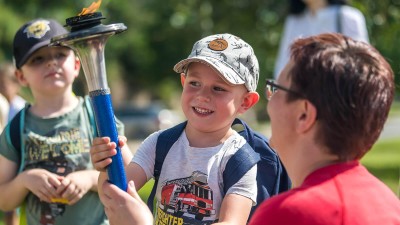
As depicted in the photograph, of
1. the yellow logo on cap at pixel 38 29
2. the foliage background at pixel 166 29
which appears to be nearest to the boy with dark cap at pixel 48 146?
the yellow logo on cap at pixel 38 29

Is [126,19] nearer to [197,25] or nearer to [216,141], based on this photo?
[197,25]

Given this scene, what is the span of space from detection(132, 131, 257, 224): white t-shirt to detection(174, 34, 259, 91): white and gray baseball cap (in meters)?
0.30

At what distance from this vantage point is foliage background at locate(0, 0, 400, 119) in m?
12.7

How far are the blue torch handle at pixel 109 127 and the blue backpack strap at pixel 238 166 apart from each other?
679 mm

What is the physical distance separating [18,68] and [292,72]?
266cm

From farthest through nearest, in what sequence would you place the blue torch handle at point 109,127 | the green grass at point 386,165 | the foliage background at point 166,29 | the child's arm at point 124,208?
the foliage background at point 166,29 < the green grass at point 386,165 < the blue torch handle at point 109,127 < the child's arm at point 124,208

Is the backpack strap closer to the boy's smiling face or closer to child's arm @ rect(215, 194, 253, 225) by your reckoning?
the boy's smiling face

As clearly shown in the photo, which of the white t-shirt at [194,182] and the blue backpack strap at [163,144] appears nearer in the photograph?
the white t-shirt at [194,182]

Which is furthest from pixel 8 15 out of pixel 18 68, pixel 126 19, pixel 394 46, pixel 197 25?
pixel 18 68

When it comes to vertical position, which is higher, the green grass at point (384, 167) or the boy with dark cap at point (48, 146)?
the boy with dark cap at point (48, 146)

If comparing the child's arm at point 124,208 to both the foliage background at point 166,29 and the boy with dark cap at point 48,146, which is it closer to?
the foliage background at point 166,29

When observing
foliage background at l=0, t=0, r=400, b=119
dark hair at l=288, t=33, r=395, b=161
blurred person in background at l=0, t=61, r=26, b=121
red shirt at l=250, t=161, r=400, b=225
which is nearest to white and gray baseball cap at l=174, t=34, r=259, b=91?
foliage background at l=0, t=0, r=400, b=119

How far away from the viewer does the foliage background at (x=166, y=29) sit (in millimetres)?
12703

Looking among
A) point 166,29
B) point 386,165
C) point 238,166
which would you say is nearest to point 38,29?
point 238,166
